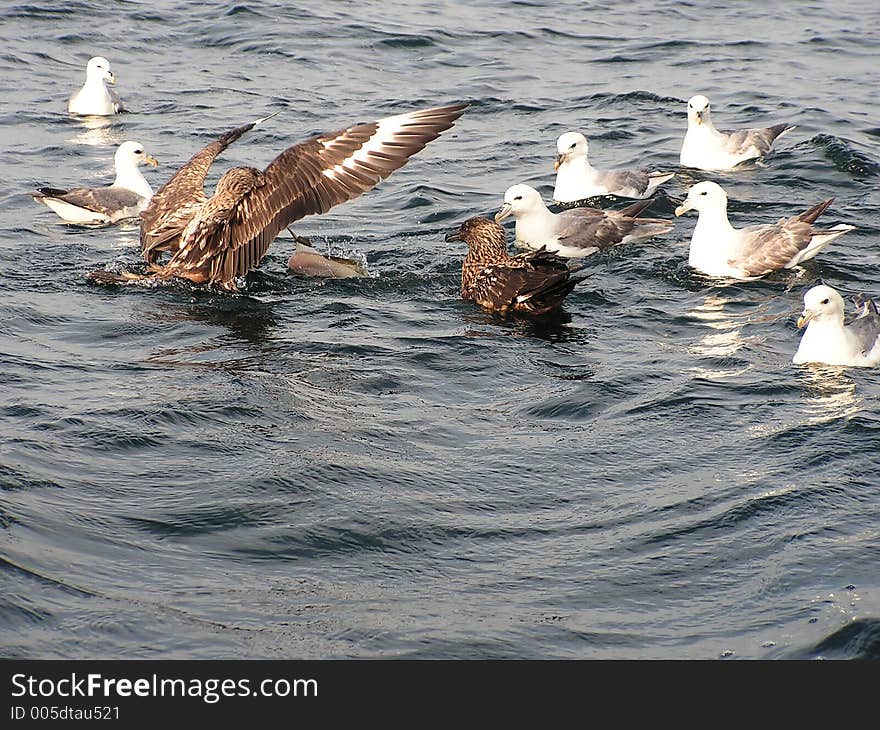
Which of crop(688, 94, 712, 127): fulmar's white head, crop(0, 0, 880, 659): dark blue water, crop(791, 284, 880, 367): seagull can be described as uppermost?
crop(688, 94, 712, 127): fulmar's white head

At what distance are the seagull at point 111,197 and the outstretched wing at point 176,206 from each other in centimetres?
145

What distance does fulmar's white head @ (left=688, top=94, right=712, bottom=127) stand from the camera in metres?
13.8

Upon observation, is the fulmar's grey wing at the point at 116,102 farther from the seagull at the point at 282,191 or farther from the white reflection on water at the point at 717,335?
the white reflection on water at the point at 717,335

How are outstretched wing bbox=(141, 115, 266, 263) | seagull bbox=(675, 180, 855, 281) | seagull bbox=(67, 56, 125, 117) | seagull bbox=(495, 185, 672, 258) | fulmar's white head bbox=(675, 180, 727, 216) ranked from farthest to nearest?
seagull bbox=(67, 56, 125, 117)
seagull bbox=(495, 185, 672, 258)
fulmar's white head bbox=(675, 180, 727, 216)
seagull bbox=(675, 180, 855, 281)
outstretched wing bbox=(141, 115, 266, 263)

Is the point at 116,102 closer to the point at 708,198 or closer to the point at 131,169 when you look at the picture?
the point at 131,169

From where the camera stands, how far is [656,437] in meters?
7.87

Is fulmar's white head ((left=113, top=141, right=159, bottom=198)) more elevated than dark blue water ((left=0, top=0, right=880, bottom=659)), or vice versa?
fulmar's white head ((left=113, top=141, right=159, bottom=198))

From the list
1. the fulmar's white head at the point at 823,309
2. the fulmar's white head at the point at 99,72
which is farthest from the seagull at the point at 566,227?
the fulmar's white head at the point at 99,72

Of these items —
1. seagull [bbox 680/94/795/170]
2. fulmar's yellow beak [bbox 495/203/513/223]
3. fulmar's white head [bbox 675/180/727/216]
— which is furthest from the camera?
seagull [bbox 680/94/795/170]

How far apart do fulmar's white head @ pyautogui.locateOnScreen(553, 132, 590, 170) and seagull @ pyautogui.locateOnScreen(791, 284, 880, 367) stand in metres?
4.29

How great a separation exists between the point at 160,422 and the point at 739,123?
10260 mm

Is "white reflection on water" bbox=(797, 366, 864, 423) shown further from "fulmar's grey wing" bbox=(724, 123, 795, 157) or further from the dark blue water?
"fulmar's grey wing" bbox=(724, 123, 795, 157)

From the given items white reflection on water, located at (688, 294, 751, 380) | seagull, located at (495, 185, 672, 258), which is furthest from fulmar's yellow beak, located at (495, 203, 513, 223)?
white reflection on water, located at (688, 294, 751, 380)
